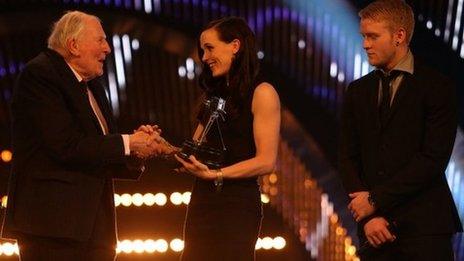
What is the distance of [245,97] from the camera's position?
3.39 m

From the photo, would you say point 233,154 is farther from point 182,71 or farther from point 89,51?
point 182,71

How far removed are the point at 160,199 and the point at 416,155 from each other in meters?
1.95

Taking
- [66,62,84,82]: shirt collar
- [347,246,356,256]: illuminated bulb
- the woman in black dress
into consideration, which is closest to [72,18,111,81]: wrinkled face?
[66,62,84,82]: shirt collar

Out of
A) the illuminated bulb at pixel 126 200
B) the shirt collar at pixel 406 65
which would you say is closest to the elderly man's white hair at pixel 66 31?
the shirt collar at pixel 406 65

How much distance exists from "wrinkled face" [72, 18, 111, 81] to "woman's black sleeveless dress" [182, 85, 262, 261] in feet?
1.63

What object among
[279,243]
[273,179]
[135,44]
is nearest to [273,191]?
[273,179]

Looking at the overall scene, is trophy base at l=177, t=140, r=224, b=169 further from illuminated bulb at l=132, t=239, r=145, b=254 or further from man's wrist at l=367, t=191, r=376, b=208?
illuminated bulb at l=132, t=239, r=145, b=254

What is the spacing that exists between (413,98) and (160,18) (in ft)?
6.41

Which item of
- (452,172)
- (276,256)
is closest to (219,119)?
(276,256)

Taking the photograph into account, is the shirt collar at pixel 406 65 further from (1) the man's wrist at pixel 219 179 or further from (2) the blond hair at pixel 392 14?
(1) the man's wrist at pixel 219 179

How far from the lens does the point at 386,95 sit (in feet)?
10.9

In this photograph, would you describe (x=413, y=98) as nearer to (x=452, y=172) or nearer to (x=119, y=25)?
(x=452, y=172)

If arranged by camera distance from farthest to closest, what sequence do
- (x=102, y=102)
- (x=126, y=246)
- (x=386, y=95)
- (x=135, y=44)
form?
(x=135, y=44)
(x=126, y=246)
(x=102, y=102)
(x=386, y=95)

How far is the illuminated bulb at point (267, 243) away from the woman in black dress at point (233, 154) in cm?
137
